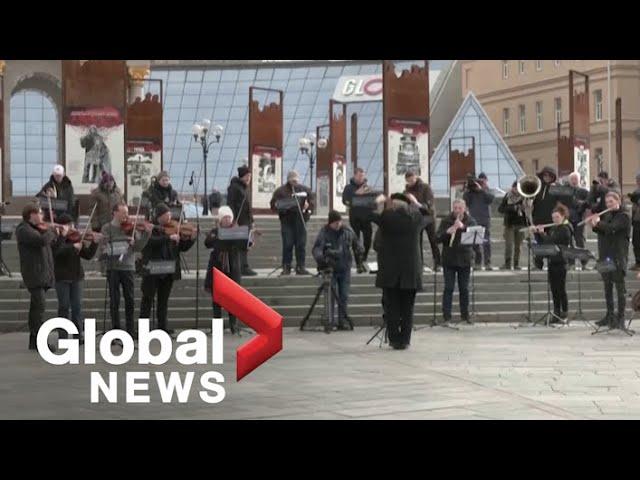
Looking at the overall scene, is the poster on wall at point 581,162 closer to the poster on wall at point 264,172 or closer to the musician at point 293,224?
the poster on wall at point 264,172

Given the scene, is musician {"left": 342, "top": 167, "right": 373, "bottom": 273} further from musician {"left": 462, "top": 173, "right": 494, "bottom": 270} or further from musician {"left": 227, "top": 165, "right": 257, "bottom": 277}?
musician {"left": 462, "top": 173, "right": 494, "bottom": 270}

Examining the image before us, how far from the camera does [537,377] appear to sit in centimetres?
1293

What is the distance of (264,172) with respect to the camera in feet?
87.9

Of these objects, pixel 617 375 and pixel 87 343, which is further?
pixel 87 343

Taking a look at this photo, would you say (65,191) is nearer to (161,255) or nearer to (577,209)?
Result: (161,255)

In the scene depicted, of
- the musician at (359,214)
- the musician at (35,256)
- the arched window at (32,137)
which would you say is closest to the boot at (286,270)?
the musician at (359,214)

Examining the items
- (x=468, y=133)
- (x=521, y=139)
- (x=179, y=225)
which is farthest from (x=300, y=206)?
(x=521, y=139)

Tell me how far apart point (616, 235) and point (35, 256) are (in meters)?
7.71

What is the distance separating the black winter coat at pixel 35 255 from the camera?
50.6ft

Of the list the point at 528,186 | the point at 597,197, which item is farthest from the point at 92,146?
the point at 597,197
